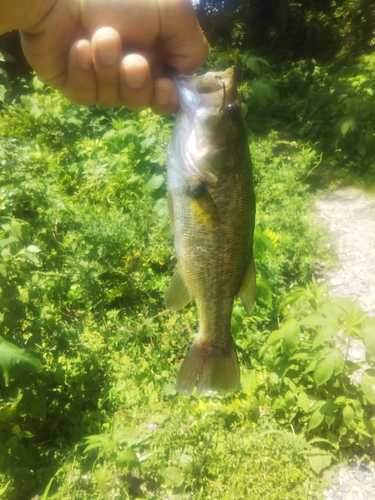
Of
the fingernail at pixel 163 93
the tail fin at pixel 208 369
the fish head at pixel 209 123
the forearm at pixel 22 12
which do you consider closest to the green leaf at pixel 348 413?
the tail fin at pixel 208 369

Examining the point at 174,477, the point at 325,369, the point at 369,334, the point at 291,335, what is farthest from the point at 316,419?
the point at 174,477

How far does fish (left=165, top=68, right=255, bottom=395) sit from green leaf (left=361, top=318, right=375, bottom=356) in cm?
98

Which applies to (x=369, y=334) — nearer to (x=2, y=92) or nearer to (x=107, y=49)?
(x=107, y=49)

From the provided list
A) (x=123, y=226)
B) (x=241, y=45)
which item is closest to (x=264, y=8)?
(x=241, y=45)

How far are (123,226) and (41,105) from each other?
3246 millimetres

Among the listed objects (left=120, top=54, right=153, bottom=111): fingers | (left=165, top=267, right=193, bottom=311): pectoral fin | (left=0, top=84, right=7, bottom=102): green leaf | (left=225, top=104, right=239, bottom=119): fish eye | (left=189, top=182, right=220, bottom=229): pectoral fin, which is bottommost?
(left=165, top=267, right=193, bottom=311): pectoral fin

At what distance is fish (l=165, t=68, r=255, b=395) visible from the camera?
4.85ft

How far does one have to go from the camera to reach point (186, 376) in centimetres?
171

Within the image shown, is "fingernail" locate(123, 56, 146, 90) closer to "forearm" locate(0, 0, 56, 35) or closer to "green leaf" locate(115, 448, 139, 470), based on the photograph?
"forearm" locate(0, 0, 56, 35)

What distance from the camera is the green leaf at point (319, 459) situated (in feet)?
8.02

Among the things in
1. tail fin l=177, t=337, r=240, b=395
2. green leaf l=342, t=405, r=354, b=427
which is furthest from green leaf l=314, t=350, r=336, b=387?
tail fin l=177, t=337, r=240, b=395

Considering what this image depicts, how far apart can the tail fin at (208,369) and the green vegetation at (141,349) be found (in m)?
0.79

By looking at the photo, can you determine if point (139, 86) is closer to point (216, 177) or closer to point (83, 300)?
point (216, 177)

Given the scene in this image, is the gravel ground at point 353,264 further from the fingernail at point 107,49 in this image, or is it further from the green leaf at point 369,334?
the fingernail at point 107,49
